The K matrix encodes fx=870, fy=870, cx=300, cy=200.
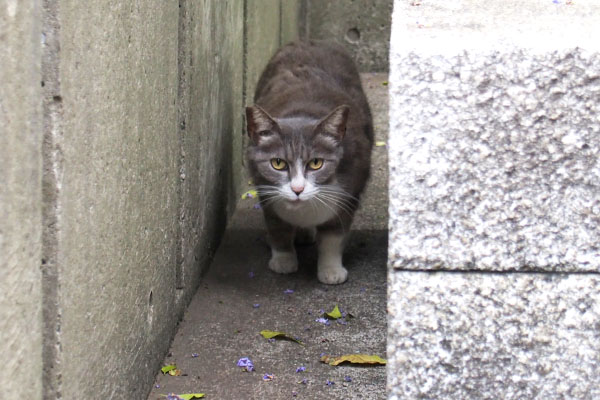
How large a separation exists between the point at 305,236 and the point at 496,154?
10.1ft

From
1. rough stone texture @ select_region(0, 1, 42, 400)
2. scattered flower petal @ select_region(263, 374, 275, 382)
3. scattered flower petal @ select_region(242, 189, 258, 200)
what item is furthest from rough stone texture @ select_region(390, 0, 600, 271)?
scattered flower petal @ select_region(242, 189, 258, 200)

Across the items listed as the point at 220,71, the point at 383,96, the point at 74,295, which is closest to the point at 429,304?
the point at 74,295

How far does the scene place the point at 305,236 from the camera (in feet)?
15.3

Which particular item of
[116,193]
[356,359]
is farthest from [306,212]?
[116,193]

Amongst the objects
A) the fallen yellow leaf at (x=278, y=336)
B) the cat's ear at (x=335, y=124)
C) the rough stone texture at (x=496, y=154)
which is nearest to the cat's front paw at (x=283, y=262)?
the cat's ear at (x=335, y=124)

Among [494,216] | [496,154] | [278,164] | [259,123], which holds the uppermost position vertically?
[496,154]

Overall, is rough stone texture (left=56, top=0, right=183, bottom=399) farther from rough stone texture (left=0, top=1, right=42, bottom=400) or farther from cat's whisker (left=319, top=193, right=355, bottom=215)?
cat's whisker (left=319, top=193, right=355, bottom=215)

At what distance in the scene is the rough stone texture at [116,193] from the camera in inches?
74.1

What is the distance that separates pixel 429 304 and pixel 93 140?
89cm

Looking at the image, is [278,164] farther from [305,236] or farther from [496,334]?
[496,334]

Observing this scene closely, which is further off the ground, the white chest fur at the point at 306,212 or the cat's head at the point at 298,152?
the cat's head at the point at 298,152

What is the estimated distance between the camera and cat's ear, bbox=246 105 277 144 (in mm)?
3812

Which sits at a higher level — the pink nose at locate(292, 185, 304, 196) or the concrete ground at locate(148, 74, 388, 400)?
the pink nose at locate(292, 185, 304, 196)

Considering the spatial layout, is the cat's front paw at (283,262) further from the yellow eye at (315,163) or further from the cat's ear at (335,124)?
the cat's ear at (335,124)
